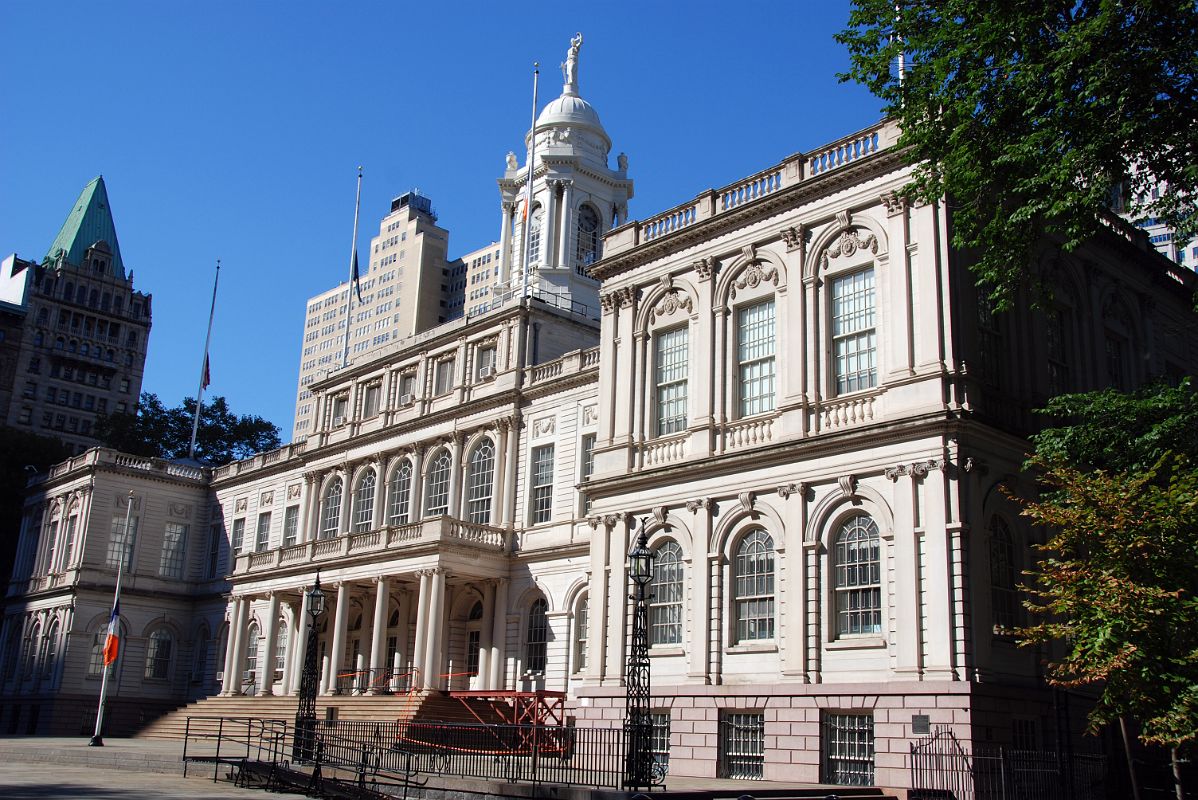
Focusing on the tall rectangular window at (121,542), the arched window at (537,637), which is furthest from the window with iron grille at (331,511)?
the tall rectangular window at (121,542)

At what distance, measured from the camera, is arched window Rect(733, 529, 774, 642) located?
26594 millimetres

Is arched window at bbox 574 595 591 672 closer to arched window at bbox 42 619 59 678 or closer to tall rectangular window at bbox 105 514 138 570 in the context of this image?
tall rectangular window at bbox 105 514 138 570

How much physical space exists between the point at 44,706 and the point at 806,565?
42034 millimetres

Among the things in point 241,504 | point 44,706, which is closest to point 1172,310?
point 241,504

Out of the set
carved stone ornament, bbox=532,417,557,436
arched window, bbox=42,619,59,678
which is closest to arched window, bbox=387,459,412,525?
carved stone ornament, bbox=532,417,557,436

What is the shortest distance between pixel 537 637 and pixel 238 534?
76.6ft

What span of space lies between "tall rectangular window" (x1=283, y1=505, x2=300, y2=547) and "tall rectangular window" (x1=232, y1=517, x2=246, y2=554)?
415 centimetres

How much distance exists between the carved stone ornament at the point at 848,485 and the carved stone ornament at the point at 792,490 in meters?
1.04

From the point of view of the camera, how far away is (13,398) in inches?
4026

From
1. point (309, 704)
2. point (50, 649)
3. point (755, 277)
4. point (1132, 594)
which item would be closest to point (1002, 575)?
point (1132, 594)

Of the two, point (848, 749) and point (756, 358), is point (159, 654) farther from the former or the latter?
point (848, 749)

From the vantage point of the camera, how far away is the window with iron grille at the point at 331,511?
48000 millimetres

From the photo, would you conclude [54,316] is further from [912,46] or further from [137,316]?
[912,46]

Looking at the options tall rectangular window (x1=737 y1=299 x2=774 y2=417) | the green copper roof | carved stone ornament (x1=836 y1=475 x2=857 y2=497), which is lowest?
carved stone ornament (x1=836 y1=475 x2=857 y2=497)
